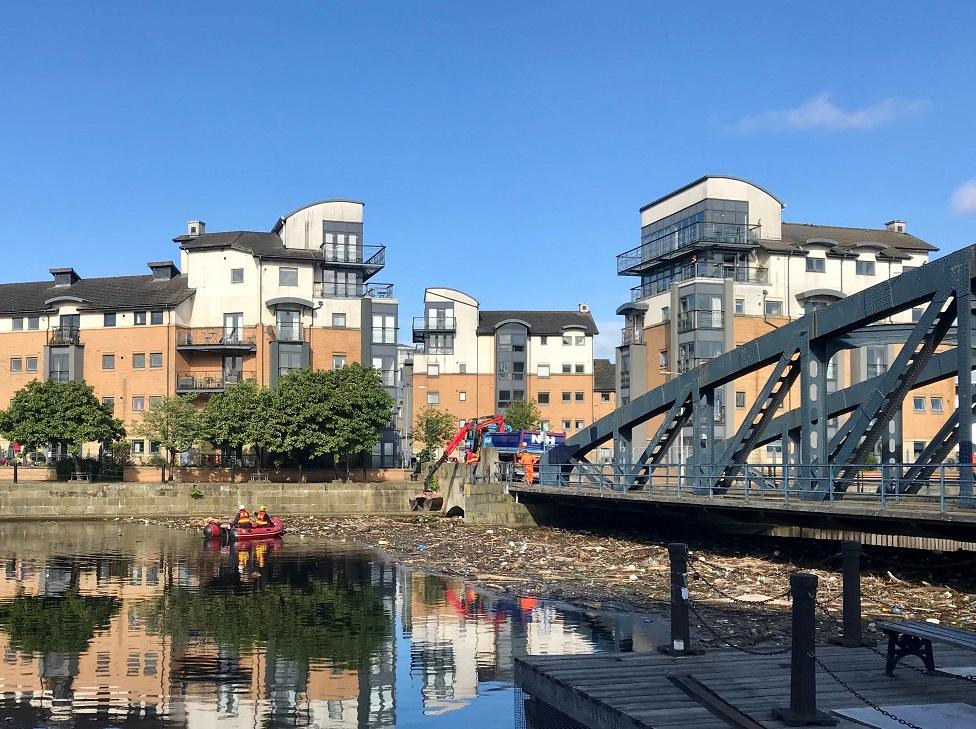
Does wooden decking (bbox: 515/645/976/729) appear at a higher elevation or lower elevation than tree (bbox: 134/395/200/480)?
lower

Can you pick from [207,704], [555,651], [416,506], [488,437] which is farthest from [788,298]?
[207,704]

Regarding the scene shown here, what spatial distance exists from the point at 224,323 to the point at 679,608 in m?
54.8

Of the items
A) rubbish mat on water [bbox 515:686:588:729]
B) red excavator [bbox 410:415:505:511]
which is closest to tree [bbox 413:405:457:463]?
red excavator [bbox 410:415:505:511]

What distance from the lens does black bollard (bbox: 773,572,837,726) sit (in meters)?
8.74

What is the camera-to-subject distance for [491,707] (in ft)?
44.0

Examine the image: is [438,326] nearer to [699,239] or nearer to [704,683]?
[699,239]

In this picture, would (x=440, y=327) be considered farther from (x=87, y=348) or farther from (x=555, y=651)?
(x=555, y=651)

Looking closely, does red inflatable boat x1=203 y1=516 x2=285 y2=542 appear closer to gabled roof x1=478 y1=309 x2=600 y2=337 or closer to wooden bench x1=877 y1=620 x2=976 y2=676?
wooden bench x1=877 y1=620 x2=976 y2=676

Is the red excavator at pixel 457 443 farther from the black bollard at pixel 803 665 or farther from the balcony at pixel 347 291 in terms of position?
the black bollard at pixel 803 665

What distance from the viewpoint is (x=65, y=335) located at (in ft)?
211

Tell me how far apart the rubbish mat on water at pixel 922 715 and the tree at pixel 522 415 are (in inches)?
2764

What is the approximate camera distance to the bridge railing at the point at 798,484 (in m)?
21.8

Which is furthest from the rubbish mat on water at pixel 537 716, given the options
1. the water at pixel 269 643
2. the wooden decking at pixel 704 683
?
the water at pixel 269 643

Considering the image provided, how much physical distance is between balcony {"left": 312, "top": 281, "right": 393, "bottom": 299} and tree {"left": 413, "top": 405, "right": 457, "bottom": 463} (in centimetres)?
1789
